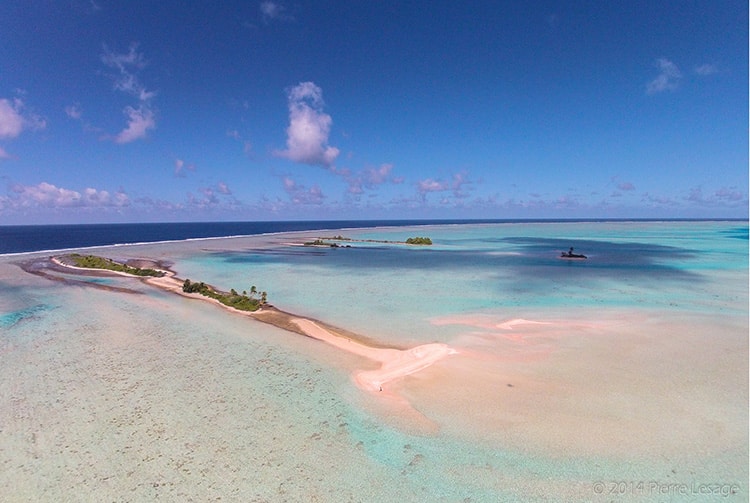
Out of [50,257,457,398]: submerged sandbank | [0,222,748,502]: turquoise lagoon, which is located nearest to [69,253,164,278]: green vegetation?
[0,222,748,502]: turquoise lagoon

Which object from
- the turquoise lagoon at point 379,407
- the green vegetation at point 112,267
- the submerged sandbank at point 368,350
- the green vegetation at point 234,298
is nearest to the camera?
the turquoise lagoon at point 379,407

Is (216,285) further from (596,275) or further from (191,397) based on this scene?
(596,275)

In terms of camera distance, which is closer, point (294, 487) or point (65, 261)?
point (294, 487)

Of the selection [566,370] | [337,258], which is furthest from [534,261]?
[566,370]

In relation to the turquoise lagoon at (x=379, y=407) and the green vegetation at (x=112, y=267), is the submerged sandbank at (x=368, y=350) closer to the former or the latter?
the turquoise lagoon at (x=379, y=407)

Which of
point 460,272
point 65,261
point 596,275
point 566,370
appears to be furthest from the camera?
point 65,261

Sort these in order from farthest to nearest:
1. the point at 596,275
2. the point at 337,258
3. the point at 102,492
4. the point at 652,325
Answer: the point at 337,258, the point at 596,275, the point at 652,325, the point at 102,492

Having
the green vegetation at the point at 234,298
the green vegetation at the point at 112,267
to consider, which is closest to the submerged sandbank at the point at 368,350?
the green vegetation at the point at 234,298

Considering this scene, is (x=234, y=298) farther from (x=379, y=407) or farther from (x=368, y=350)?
(x=379, y=407)

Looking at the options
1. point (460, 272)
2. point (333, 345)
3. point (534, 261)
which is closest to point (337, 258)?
point (460, 272)
